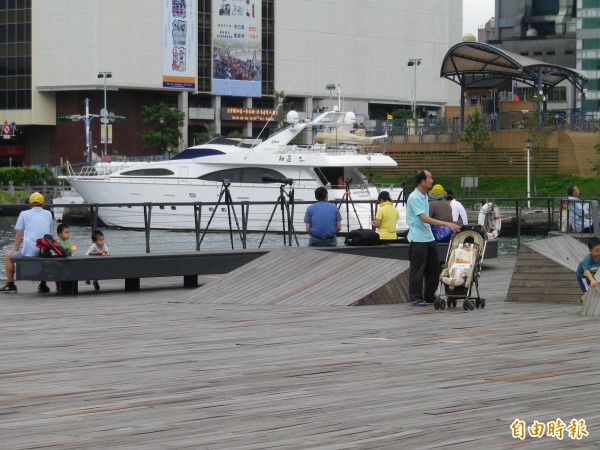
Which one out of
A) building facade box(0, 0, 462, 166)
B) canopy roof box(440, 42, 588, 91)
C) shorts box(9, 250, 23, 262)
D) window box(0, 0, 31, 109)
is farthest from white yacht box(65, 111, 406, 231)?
window box(0, 0, 31, 109)

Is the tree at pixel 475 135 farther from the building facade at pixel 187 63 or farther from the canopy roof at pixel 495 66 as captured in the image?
the building facade at pixel 187 63

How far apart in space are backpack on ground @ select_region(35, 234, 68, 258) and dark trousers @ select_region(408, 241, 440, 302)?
5.48 metres

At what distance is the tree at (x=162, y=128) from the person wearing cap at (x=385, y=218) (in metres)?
86.2

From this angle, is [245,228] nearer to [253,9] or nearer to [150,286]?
[150,286]

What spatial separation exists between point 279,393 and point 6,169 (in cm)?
8750

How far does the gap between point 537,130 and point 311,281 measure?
5721 centimetres

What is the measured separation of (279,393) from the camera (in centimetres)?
905

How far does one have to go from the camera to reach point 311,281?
17078 mm

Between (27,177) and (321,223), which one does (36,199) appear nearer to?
(321,223)

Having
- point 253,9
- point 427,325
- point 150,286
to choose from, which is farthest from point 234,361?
point 253,9

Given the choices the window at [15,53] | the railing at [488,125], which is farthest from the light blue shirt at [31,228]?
the window at [15,53]

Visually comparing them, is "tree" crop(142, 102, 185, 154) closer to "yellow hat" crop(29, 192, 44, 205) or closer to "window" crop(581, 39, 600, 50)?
"window" crop(581, 39, 600, 50)

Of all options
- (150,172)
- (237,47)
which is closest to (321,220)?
(150,172)

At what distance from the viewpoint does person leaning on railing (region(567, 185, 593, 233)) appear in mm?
26438
